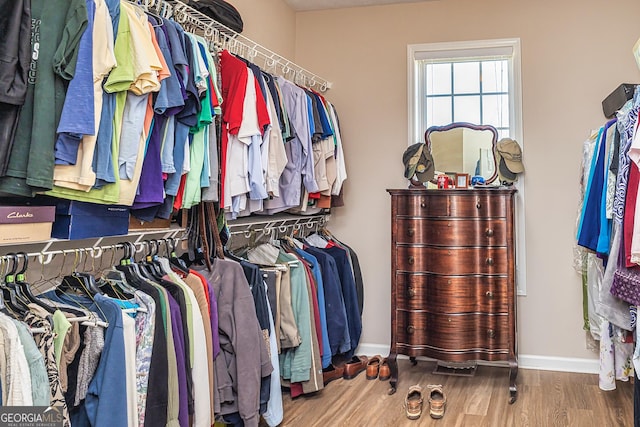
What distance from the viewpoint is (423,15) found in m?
4.05

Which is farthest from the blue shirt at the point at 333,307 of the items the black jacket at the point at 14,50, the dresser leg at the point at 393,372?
the black jacket at the point at 14,50

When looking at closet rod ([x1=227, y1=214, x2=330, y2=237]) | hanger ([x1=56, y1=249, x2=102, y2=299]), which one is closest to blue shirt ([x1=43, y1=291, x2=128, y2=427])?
hanger ([x1=56, y1=249, x2=102, y2=299])

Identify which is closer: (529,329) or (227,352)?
(227,352)

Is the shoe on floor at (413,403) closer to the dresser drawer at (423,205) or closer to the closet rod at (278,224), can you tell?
the dresser drawer at (423,205)

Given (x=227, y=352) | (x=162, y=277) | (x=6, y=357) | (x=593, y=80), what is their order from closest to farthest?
(x=6, y=357), (x=162, y=277), (x=227, y=352), (x=593, y=80)

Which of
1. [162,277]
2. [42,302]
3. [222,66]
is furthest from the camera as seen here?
[222,66]

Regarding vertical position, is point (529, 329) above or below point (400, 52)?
below

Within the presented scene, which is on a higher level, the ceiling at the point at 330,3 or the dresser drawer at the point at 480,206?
the ceiling at the point at 330,3

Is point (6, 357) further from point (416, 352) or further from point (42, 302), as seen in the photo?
point (416, 352)

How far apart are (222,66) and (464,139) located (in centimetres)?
188

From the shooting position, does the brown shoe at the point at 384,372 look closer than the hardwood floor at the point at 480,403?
No

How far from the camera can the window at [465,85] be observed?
153 inches

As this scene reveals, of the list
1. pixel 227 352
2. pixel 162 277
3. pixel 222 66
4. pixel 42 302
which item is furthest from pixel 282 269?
pixel 42 302

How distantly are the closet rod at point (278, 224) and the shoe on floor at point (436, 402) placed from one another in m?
1.30
